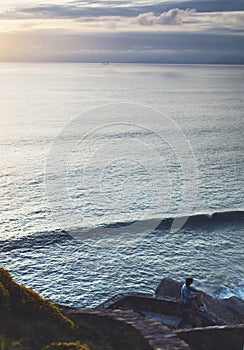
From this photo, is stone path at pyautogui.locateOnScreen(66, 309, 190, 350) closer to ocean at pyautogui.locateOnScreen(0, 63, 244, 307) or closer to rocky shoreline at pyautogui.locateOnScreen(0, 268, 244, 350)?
rocky shoreline at pyautogui.locateOnScreen(0, 268, 244, 350)

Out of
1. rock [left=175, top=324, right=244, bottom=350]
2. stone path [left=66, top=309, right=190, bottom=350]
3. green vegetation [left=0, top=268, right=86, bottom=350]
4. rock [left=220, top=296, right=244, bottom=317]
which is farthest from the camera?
rock [left=220, top=296, right=244, bottom=317]

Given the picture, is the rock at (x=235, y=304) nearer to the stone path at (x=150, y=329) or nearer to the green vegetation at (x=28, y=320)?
the stone path at (x=150, y=329)

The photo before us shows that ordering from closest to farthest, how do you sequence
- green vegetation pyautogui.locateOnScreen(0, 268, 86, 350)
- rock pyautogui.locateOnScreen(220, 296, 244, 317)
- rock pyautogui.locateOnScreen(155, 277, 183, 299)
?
green vegetation pyautogui.locateOnScreen(0, 268, 86, 350) → rock pyautogui.locateOnScreen(155, 277, 183, 299) → rock pyautogui.locateOnScreen(220, 296, 244, 317)

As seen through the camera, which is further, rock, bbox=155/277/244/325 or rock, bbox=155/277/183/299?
rock, bbox=155/277/183/299

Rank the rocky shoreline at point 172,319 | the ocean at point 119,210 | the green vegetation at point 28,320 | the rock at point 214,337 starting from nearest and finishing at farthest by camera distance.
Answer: the green vegetation at point 28,320 → the rocky shoreline at point 172,319 → the rock at point 214,337 → the ocean at point 119,210

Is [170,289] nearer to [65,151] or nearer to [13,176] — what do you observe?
[13,176]

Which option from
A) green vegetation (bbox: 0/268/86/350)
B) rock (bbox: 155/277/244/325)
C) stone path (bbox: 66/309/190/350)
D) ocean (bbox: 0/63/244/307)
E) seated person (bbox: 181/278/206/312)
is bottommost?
ocean (bbox: 0/63/244/307)

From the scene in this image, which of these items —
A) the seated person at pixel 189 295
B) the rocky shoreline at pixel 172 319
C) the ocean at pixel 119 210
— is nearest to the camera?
the rocky shoreline at pixel 172 319

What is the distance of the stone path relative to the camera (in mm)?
14484

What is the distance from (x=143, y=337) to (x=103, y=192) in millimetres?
55274

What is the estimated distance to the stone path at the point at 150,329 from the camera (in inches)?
570

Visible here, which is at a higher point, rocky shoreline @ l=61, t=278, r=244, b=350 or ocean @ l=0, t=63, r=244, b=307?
rocky shoreline @ l=61, t=278, r=244, b=350

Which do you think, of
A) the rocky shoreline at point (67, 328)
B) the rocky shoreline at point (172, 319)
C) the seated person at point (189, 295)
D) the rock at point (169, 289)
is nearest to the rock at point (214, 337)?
the rocky shoreline at point (172, 319)

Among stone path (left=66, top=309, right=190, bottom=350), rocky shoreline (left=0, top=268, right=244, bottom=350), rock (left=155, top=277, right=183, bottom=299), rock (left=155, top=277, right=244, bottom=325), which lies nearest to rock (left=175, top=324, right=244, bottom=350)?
stone path (left=66, top=309, right=190, bottom=350)
